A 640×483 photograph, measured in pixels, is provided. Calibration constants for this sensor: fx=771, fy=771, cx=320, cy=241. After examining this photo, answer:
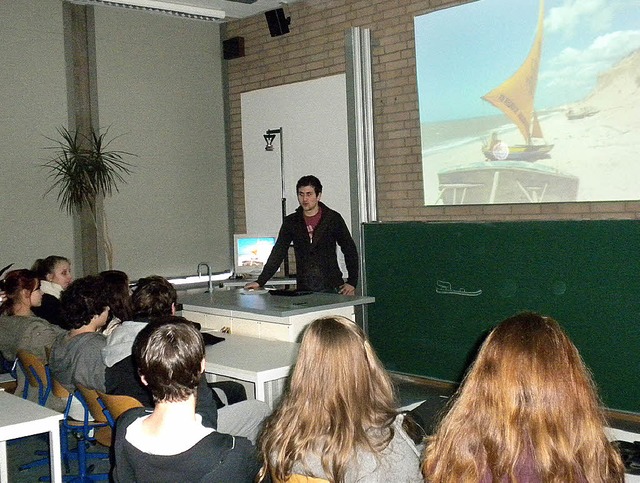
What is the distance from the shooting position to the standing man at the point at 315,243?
19.3 feet

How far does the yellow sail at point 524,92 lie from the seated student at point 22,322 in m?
3.55

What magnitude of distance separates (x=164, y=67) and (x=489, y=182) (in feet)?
12.7

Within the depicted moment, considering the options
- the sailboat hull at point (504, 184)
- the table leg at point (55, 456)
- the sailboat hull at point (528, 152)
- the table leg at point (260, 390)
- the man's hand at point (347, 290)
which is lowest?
the table leg at point (55, 456)

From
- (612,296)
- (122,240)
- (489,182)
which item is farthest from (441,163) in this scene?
(122,240)

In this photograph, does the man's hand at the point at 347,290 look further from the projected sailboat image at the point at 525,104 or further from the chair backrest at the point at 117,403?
the chair backrest at the point at 117,403

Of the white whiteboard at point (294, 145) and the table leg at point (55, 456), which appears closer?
the table leg at point (55, 456)

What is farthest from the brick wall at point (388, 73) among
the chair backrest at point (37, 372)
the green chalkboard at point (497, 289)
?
the chair backrest at point (37, 372)

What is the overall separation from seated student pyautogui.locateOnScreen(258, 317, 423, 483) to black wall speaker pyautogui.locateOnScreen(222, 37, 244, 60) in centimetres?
680

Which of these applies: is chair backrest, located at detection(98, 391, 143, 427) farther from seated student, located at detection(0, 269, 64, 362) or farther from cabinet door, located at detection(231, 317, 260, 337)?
cabinet door, located at detection(231, 317, 260, 337)

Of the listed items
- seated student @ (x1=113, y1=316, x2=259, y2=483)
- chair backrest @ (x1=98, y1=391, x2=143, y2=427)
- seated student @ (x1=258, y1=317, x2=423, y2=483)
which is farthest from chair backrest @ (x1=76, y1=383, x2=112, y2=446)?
seated student @ (x1=258, y1=317, x2=423, y2=483)

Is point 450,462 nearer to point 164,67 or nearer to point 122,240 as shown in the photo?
point 122,240

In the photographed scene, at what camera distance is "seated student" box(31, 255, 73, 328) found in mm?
5168

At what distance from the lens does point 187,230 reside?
832 cm

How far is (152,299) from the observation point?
373 centimetres
